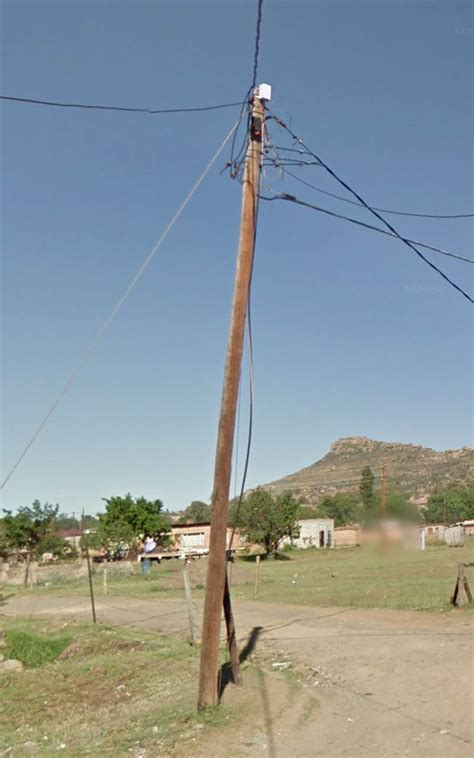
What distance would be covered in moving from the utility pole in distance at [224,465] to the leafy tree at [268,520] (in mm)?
43671

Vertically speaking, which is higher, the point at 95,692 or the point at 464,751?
the point at 464,751

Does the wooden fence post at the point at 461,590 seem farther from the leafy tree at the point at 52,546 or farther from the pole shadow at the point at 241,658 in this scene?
the leafy tree at the point at 52,546

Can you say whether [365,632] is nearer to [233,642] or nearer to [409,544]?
[233,642]

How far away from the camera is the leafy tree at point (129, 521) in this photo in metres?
51.2

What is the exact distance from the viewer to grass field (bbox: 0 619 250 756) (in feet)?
27.9

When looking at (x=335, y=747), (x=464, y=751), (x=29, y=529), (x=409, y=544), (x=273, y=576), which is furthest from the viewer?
(x=29, y=529)

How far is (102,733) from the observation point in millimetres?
9039

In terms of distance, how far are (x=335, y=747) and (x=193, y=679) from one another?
4121 millimetres

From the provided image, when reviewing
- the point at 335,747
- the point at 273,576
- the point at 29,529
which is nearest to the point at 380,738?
the point at 335,747

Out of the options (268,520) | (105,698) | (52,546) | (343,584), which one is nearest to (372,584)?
(343,584)

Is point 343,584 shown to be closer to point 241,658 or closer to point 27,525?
point 241,658

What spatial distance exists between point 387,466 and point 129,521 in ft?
258

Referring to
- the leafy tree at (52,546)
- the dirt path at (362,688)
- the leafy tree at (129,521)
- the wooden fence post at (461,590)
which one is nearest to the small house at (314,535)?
the leafy tree at (129,521)

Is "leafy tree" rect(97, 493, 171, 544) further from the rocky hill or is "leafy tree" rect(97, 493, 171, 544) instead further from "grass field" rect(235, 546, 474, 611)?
the rocky hill
